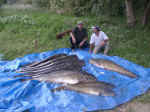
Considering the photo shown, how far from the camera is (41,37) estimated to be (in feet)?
26.6

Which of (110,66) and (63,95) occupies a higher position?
(110,66)

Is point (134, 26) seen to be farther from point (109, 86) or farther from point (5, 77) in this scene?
point (5, 77)

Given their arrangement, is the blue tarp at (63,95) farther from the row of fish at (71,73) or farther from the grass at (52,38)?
the grass at (52,38)

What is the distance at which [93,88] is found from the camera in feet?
12.7

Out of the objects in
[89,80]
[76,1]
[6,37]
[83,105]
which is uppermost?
[76,1]

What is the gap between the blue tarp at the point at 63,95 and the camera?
139 inches

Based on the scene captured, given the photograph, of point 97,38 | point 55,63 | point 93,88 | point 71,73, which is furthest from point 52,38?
point 93,88

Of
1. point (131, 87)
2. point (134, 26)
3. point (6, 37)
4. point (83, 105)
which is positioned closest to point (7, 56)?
point (6, 37)

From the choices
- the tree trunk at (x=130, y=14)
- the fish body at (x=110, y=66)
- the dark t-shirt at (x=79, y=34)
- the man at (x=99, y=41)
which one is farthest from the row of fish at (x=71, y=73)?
the tree trunk at (x=130, y=14)

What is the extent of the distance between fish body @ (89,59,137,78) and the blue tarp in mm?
125

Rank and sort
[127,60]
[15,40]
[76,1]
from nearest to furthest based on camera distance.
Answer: [127,60] < [15,40] < [76,1]

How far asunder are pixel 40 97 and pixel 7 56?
121 inches

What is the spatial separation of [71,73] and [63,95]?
725 mm

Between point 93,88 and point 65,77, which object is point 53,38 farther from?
point 93,88
